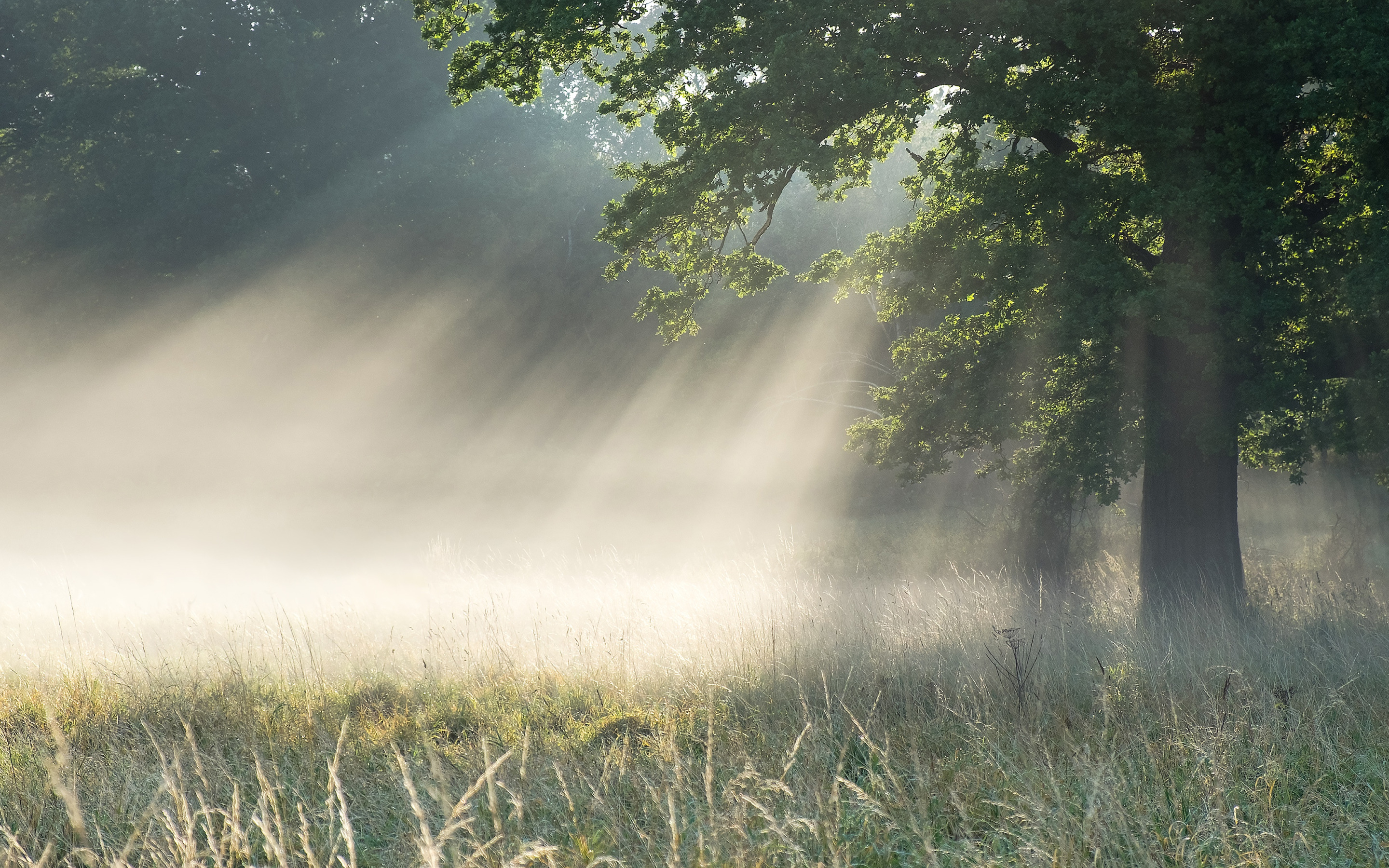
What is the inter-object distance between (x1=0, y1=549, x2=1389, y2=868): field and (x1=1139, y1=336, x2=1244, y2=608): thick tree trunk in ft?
4.23

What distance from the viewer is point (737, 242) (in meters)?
25.8

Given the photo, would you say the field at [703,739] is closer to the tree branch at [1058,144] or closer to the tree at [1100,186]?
the tree at [1100,186]

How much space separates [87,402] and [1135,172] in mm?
32850

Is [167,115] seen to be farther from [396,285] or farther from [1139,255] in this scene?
[1139,255]

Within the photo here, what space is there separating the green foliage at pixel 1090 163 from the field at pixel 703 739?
2815 millimetres

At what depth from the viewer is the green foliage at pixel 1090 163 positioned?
8.80 metres

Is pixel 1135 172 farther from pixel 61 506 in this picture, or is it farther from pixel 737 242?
pixel 61 506

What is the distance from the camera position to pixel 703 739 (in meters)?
5.39

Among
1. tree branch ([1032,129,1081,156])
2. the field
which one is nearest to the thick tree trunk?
the field

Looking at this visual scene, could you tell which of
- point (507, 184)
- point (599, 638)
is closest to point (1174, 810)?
point (599, 638)

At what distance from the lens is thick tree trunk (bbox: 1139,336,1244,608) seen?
10.1 metres

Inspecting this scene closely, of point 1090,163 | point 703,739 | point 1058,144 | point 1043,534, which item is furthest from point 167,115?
point 703,739

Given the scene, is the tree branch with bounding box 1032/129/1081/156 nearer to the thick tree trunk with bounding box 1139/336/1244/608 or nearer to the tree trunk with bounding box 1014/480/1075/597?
the thick tree trunk with bounding box 1139/336/1244/608

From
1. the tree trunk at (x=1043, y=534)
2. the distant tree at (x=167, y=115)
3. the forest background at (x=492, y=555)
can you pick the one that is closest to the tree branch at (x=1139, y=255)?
the forest background at (x=492, y=555)
